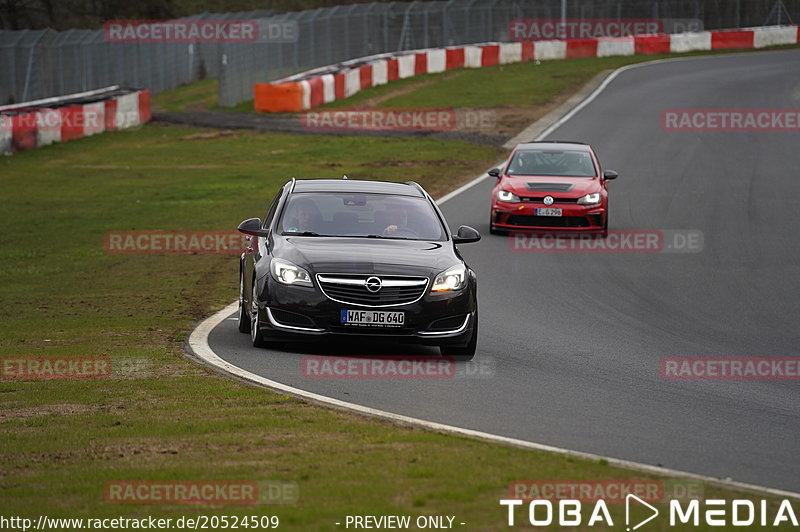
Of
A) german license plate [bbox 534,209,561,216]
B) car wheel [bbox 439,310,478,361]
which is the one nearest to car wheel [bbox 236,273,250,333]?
car wheel [bbox 439,310,478,361]

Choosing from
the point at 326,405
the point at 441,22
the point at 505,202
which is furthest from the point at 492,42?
the point at 326,405

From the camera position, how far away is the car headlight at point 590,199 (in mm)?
21422

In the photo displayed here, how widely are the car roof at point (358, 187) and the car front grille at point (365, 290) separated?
1.82 m

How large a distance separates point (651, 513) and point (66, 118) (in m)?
32.8

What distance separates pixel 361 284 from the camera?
36.7 ft

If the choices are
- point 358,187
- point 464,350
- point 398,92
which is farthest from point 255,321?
point 398,92

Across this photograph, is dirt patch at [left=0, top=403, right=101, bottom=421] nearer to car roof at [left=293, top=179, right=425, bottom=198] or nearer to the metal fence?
car roof at [left=293, top=179, right=425, bottom=198]

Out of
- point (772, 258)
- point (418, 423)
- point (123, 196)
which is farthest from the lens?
point (123, 196)

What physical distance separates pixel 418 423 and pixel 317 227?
157 inches

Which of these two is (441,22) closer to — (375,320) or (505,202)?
(505,202)

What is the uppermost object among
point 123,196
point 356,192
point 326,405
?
point 356,192

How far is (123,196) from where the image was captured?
27.3 metres

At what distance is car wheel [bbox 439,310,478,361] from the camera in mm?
11578

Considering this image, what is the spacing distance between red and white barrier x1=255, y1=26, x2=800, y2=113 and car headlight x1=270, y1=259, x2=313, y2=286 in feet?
105
